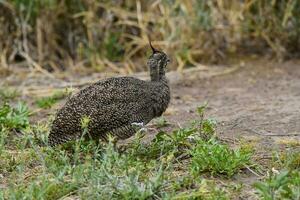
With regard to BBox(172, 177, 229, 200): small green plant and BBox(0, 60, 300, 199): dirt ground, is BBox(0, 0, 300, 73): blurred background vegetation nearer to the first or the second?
BBox(0, 60, 300, 199): dirt ground

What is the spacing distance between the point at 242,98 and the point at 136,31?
2.39 metres

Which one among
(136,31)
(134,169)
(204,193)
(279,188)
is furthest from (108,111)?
(136,31)

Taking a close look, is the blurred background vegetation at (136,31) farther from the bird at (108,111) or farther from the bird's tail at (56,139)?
the bird's tail at (56,139)

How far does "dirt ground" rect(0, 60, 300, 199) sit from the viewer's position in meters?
6.26

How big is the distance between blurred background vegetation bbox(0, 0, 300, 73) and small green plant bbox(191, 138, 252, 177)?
13.9 feet

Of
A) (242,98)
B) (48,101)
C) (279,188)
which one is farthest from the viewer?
(242,98)

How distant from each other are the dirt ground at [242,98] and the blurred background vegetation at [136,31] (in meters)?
0.33

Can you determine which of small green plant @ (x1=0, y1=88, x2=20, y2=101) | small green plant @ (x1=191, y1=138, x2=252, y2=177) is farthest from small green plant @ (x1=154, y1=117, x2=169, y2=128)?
small green plant @ (x1=0, y1=88, x2=20, y2=101)

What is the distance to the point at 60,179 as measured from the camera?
15.6 feet

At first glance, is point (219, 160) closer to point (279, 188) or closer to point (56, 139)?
point (279, 188)

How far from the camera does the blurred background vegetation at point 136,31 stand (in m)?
9.58

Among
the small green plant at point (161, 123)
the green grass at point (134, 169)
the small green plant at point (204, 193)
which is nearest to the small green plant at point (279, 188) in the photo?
the green grass at point (134, 169)

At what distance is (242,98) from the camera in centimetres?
813

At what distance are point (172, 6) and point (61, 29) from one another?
1.39 m
